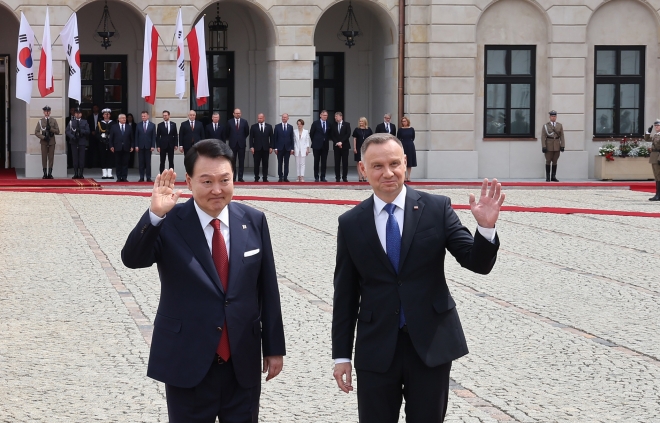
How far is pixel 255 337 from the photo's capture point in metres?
4.79

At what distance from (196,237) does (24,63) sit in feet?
79.7

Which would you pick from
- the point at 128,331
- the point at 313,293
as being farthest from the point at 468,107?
the point at 128,331

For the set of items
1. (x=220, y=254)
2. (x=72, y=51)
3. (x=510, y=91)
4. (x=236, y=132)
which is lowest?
(x=220, y=254)

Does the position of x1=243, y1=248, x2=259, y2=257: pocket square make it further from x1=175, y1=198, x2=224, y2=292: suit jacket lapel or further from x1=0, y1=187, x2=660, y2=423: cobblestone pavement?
x1=0, y1=187, x2=660, y2=423: cobblestone pavement

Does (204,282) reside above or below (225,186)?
below

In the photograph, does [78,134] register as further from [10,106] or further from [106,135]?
[10,106]

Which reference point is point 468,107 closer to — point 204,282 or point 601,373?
point 601,373

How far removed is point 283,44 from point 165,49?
3.10 m

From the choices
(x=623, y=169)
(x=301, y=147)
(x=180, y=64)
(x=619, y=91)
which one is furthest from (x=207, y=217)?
(x=619, y=91)

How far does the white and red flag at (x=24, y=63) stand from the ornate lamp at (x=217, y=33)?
18.8ft

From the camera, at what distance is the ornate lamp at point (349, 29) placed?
3123 cm

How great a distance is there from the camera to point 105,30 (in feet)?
103

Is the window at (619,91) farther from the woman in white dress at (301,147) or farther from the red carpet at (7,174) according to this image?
the red carpet at (7,174)

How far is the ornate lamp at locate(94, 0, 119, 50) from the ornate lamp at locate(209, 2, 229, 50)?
8.89ft
